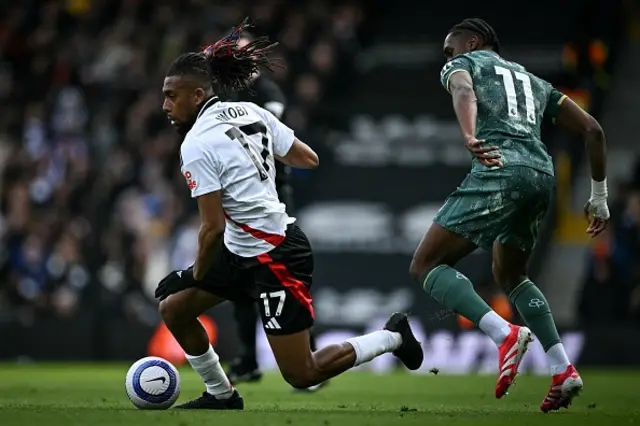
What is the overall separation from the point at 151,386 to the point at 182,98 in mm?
1633


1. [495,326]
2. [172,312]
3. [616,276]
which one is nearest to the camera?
[495,326]

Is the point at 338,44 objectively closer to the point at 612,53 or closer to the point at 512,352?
the point at 612,53

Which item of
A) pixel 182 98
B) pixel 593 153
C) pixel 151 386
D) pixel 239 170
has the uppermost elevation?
pixel 182 98

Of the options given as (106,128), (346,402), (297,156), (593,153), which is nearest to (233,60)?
(297,156)

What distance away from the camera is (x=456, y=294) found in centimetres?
730

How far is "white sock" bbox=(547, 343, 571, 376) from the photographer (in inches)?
288

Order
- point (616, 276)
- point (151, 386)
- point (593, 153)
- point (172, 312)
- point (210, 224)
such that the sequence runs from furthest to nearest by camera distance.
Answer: point (616, 276) → point (593, 153) → point (151, 386) → point (172, 312) → point (210, 224)

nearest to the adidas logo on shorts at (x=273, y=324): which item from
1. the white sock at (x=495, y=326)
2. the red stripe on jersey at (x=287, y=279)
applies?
the red stripe on jersey at (x=287, y=279)

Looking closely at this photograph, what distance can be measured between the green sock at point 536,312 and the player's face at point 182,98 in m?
2.16

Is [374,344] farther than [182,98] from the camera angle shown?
Yes

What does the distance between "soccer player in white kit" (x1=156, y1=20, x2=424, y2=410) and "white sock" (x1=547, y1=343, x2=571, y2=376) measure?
74 cm

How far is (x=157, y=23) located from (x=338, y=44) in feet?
10.7

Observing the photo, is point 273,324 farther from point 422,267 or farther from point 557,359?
point 557,359

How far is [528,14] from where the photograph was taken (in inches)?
743
